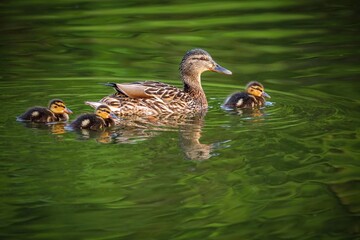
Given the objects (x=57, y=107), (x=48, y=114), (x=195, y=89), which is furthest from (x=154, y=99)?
(x=48, y=114)

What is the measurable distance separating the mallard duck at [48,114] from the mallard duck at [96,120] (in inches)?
10.5

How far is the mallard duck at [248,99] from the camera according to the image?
29.4 feet

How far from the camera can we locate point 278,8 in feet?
46.8

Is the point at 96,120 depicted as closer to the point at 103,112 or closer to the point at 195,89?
the point at 103,112

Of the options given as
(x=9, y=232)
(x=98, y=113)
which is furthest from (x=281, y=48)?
(x=9, y=232)

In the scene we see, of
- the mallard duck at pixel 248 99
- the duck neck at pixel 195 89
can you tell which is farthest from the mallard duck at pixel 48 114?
the mallard duck at pixel 248 99

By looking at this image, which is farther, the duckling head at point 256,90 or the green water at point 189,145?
the duckling head at point 256,90

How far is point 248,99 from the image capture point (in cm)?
899

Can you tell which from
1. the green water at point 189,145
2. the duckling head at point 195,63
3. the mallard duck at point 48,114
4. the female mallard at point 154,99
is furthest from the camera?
the duckling head at point 195,63

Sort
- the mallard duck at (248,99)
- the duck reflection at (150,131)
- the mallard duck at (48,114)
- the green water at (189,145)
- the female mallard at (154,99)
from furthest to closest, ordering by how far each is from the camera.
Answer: the mallard duck at (248,99) → the female mallard at (154,99) → the mallard duck at (48,114) → the duck reflection at (150,131) → the green water at (189,145)

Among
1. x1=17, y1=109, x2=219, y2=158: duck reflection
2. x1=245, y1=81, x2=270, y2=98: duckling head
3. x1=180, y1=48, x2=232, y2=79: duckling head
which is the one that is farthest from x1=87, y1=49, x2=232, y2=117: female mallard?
x1=245, y1=81, x2=270, y2=98: duckling head

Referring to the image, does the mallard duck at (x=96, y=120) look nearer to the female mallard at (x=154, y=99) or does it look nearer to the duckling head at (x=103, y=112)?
the duckling head at (x=103, y=112)

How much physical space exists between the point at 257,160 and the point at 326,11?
294 inches

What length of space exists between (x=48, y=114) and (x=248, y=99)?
192cm
